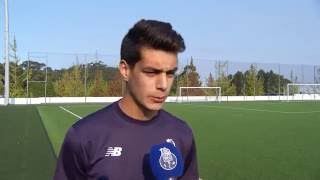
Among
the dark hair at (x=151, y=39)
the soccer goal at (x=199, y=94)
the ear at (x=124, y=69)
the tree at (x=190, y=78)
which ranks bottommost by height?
the soccer goal at (x=199, y=94)

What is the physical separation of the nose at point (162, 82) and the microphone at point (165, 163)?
1.14 feet

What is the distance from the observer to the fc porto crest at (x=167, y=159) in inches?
61.9

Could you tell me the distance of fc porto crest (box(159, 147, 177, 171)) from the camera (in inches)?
61.9

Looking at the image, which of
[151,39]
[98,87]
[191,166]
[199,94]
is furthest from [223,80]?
[151,39]

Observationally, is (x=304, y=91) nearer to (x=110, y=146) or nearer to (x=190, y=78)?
→ (x=190, y=78)

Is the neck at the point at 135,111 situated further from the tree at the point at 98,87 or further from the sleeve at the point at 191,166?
the tree at the point at 98,87

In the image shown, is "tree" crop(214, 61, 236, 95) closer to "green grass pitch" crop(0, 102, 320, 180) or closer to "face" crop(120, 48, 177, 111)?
"green grass pitch" crop(0, 102, 320, 180)

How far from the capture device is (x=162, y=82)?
1.99 m

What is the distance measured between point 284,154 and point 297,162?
3.92 feet

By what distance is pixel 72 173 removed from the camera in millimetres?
2062

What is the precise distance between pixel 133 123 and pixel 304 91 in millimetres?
62830

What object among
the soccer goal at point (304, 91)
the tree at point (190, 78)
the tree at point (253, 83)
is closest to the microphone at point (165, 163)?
the tree at point (190, 78)

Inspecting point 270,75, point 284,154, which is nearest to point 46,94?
point 270,75

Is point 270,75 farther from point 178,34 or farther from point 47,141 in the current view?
point 178,34
